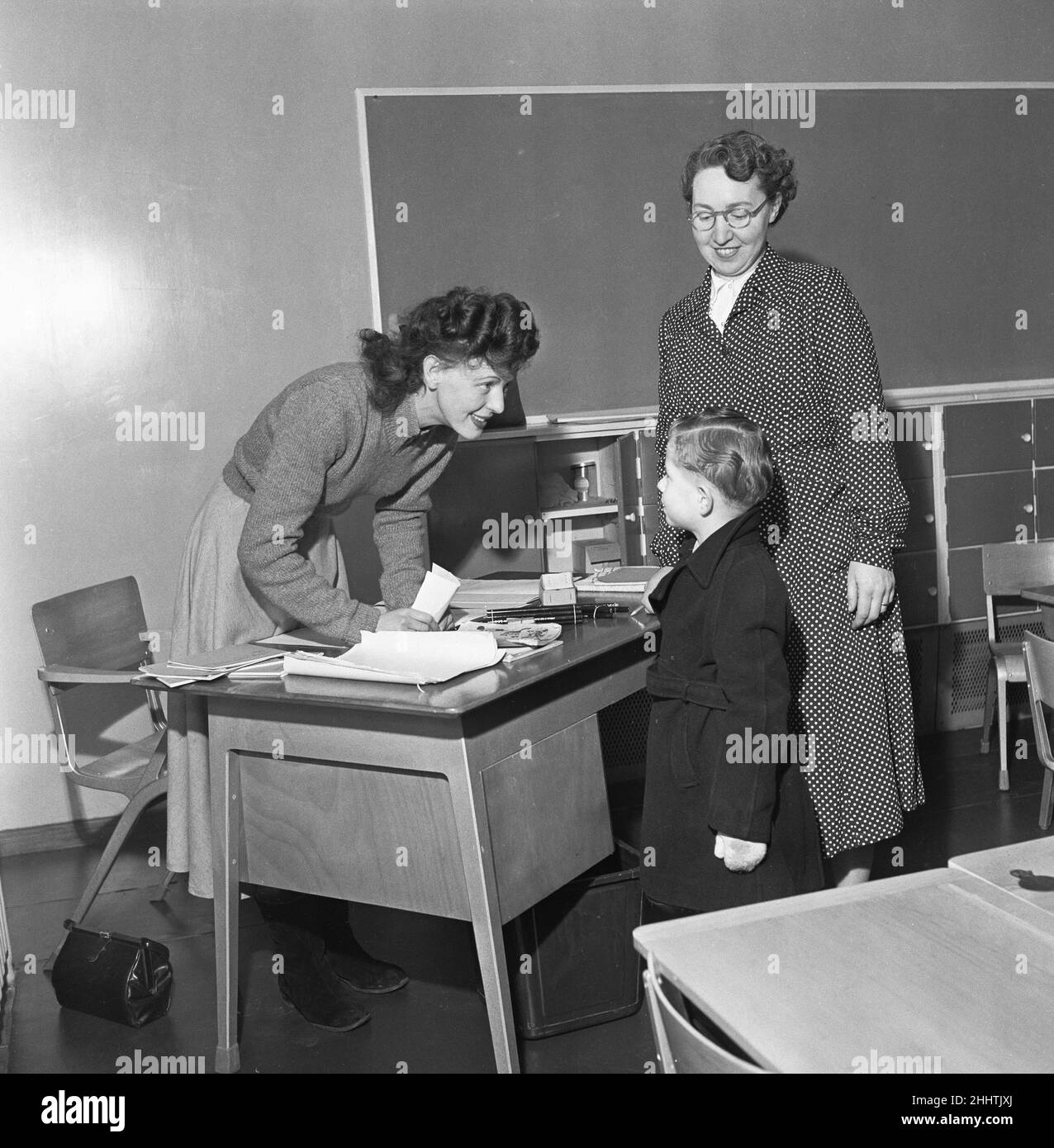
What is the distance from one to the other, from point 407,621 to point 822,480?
0.86 metres

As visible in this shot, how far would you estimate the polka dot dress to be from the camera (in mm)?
2361

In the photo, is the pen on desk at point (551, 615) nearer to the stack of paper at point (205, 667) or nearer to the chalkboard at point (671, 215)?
the stack of paper at point (205, 667)

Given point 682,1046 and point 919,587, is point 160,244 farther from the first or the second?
point 682,1046

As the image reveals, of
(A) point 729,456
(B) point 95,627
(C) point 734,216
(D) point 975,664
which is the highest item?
(C) point 734,216

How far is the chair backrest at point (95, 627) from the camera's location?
317 centimetres

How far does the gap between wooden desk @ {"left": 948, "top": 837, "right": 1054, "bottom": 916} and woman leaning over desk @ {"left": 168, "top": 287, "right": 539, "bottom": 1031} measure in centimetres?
120

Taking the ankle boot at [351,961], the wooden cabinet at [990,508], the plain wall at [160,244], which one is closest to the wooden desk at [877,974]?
the ankle boot at [351,961]

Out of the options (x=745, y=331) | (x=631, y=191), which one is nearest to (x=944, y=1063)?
(x=745, y=331)

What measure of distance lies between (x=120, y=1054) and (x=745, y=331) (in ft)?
6.52

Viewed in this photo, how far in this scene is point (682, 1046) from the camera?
1133mm

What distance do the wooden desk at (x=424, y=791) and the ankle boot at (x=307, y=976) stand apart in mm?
204

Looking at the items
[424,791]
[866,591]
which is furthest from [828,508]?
[424,791]

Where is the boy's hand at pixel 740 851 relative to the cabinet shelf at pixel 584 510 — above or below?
below

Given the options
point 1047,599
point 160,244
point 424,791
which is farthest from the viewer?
point 160,244
